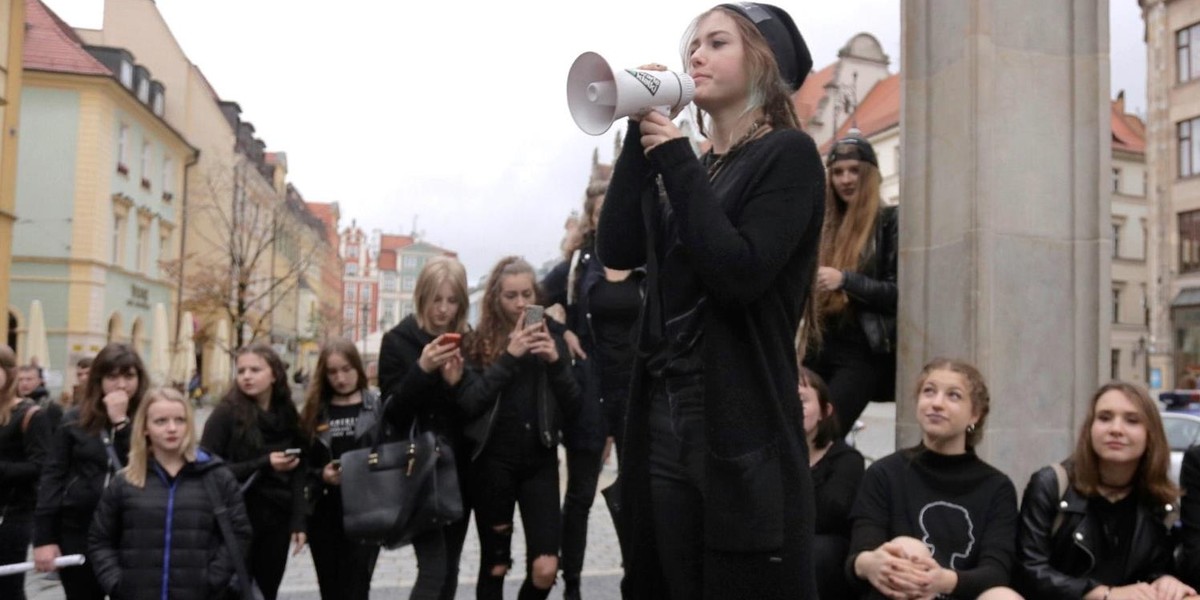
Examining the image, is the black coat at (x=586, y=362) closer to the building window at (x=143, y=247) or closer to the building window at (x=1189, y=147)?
the building window at (x=143, y=247)

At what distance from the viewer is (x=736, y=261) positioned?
202 centimetres

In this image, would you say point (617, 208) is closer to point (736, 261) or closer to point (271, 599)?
point (736, 261)

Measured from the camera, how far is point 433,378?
4887 mm

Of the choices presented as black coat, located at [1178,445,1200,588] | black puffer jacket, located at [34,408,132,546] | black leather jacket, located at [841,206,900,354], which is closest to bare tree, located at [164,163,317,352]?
black puffer jacket, located at [34,408,132,546]

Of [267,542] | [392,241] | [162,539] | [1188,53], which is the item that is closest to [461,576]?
[267,542]

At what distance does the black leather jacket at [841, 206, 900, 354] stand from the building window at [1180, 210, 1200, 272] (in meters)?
41.4

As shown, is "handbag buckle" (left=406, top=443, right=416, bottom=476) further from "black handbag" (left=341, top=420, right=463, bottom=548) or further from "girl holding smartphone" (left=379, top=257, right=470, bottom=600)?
"girl holding smartphone" (left=379, top=257, right=470, bottom=600)

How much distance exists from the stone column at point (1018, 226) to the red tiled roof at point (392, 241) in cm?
14959

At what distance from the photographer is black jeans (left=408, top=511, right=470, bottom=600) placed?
4836 millimetres

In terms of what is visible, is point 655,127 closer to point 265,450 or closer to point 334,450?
point 334,450

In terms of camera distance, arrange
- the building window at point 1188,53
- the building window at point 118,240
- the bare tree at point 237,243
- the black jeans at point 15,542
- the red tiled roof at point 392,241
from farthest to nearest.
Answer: the red tiled roof at point 392,241
the building window at point 1188,53
the building window at point 118,240
the bare tree at point 237,243
the black jeans at point 15,542

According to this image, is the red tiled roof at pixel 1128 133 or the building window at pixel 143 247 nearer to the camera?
the building window at pixel 143 247

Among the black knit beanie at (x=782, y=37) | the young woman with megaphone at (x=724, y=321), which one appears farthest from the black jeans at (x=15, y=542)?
the black knit beanie at (x=782, y=37)

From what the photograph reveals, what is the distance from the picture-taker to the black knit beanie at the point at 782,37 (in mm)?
2309
